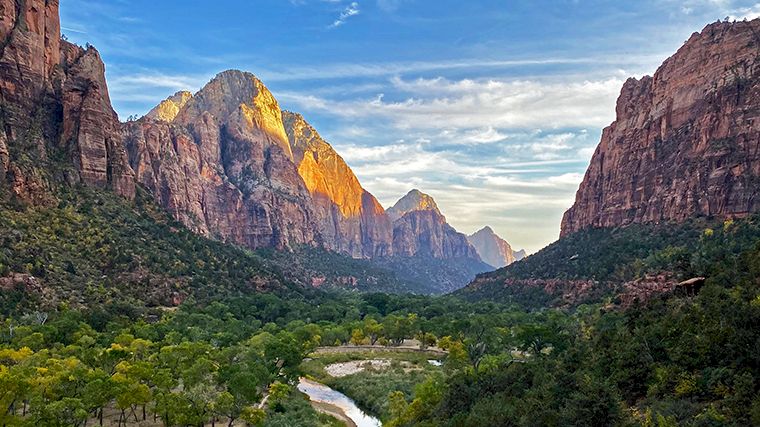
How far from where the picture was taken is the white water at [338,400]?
56.4 meters

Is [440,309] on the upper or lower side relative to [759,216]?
lower

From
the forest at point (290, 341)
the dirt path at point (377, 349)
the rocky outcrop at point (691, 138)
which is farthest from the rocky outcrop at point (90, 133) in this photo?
the rocky outcrop at point (691, 138)

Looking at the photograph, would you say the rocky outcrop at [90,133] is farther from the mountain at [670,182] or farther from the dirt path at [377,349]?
the mountain at [670,182]

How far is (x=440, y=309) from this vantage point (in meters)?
131

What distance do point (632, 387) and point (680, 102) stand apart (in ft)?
433

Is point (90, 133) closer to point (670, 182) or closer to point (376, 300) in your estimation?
point (376, 300)

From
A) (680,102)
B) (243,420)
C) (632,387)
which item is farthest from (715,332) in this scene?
(680,102)

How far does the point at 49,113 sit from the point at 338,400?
92354 mm

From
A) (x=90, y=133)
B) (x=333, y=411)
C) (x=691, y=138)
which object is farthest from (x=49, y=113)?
(x=691, y=138)

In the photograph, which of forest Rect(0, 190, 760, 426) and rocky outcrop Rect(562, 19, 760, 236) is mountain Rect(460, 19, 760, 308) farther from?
forest Rect(0, 190, 760, 426)

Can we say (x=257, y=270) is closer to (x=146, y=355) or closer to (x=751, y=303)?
(x=146, y=355)

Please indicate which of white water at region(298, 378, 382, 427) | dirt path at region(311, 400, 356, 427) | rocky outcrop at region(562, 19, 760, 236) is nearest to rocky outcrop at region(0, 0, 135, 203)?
white water at region(298, 378, 382, 427)

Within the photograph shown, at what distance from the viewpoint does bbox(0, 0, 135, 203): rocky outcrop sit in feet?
334

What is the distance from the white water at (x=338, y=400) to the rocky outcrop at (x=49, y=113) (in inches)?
2392
